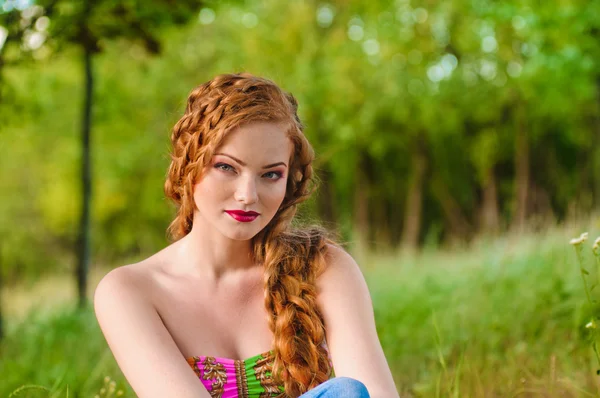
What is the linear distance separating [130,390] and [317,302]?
1.93 metres

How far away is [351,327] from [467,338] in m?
2.25

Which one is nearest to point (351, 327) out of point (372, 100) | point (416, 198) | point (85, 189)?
point (85, 189)

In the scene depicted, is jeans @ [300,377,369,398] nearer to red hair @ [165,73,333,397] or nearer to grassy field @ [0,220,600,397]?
red hair @ [165,73,333,397]

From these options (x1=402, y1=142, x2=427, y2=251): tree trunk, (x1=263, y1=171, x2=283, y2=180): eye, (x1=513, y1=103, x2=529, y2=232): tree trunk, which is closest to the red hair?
(x1=263, y1=171, x2=283, y2=180): eye

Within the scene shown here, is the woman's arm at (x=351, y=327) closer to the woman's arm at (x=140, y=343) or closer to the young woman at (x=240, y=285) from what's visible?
the young woman at (x=240, y=285)

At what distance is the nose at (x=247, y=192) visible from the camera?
2.05 meters

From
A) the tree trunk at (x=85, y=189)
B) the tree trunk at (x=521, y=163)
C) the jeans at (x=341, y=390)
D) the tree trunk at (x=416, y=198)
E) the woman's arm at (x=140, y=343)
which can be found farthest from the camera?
the tree trunk at (x=416, y=198)

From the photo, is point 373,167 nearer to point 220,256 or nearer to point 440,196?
point 440,196

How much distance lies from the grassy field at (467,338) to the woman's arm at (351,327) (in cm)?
51

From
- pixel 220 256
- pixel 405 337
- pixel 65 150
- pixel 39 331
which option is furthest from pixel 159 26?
pixel 65 150

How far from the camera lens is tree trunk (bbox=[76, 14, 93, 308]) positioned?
8320mm

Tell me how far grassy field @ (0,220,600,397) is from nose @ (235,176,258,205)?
0.87 metres

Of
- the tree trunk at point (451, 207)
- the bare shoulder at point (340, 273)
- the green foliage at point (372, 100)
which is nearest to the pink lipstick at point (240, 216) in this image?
the bare shoulder at point (340, 273)

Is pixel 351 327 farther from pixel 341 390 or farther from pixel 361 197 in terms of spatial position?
pixel 361 197
